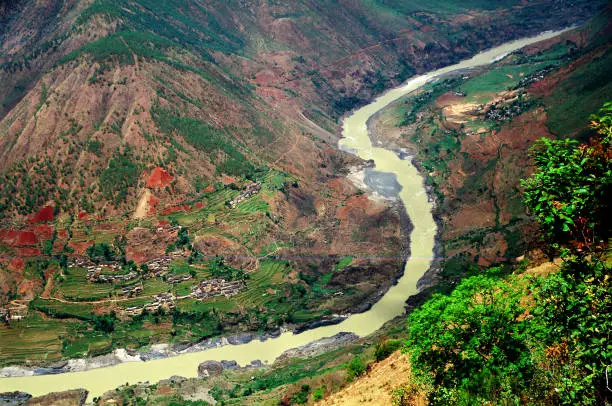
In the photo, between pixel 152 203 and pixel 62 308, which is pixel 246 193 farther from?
pixel 62 308

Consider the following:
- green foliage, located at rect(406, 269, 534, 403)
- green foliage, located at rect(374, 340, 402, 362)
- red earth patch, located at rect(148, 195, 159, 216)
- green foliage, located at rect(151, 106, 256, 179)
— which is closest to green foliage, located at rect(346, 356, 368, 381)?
green foliage, located at rect(374, 340, 402, 362)

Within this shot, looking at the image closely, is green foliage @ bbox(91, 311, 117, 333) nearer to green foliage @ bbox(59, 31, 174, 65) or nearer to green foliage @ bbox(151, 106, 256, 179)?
green foliage @ bbox(151, 106, 256, 179)

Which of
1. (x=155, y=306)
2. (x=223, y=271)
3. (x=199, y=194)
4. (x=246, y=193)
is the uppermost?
(x=246, y=193)

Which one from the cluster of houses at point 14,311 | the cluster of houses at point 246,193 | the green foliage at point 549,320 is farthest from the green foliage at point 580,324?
the cluster of houses at point 246,193

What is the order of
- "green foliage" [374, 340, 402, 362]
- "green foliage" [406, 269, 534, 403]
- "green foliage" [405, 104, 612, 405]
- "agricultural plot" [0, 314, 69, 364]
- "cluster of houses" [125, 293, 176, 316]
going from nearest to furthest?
"green foliage" [405, 104, 612, 405]
"green foliage" [406, 269, 534, 403]
"green foliage" [374, 340, 402, 362]
"agricultural plot" [0, 314, 69, 364]
"cluster of houses" [125, 293, 176, 316]

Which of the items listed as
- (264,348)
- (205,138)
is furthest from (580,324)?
(205,138)
